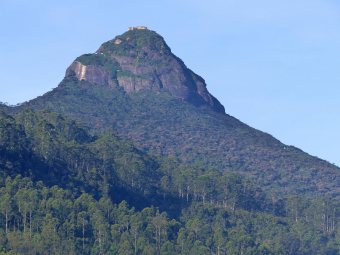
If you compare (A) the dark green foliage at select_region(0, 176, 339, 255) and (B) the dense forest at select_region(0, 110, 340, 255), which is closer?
(A) the dark green foliage at select_region(0, 176, 339, 255)

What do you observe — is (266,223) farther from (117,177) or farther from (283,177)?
(283,177)

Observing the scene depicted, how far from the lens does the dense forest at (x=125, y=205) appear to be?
119812mm

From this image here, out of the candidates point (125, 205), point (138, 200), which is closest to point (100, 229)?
point (125, 205)

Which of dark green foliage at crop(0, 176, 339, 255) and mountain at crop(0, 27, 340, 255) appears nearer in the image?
dark green foliage at crop(0, 176, 339, 255)

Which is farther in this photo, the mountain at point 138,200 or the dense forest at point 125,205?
the mountain at point 138,200

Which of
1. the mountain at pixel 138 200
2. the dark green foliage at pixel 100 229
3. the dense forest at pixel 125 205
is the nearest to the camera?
the dark green foliage at pixel 100 229

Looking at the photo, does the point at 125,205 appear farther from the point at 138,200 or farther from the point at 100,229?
the point at 138,200

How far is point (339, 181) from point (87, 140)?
1768 inches

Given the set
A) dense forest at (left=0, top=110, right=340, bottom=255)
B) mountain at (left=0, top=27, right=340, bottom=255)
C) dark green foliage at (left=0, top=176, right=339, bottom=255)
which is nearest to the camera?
dark green foliage at (left=0, top=176, right=339, bottom=255)

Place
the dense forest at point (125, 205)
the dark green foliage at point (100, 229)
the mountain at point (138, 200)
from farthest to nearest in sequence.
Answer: the mountain at point (138, 200) → the dense forest at point (125, 205) → the dark green foliage at point (100, 229)

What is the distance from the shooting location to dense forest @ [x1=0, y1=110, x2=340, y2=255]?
4717 inches

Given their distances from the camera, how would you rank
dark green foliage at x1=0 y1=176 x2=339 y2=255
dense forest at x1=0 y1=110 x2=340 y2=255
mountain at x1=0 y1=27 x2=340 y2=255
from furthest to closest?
mountain at x1=0 y1=27 x2=340 y2=255, dense forest at x1=0 y1=110 x2=340 y2=255, dark green foliage at x1=0 y1=176 x2=339 y2=255

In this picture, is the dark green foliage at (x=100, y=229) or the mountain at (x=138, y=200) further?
the mountain at (x=138, y=200)

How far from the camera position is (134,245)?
12119 cm
